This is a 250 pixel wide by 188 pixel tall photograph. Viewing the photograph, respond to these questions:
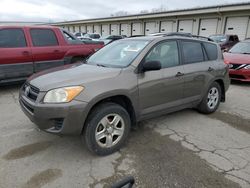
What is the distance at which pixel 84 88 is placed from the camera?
9.40 ft

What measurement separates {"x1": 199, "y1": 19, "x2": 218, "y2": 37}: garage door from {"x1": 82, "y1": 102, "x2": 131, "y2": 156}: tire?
20.7m

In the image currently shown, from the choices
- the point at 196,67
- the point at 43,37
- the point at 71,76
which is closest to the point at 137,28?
the point at 43,37

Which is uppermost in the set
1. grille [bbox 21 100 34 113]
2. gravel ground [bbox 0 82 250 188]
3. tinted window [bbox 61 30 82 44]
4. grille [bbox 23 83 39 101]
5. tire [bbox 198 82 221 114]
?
tinted window [bbox 61 30 82 44]

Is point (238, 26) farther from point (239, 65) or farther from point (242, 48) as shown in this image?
point (239, 65)

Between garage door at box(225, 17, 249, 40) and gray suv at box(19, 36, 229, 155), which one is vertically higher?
garage door at box(225, 17, 249, 40)

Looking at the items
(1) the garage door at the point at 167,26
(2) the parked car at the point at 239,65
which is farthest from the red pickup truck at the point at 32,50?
(1) the garage door at the point at 167,26

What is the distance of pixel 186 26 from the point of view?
23.5 m

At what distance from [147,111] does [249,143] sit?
5.74 ft

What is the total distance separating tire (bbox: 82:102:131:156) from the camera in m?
2.94

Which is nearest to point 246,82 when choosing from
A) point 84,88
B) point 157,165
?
point 157,165

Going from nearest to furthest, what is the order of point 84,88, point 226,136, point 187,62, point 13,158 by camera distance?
point 84,88
point 13,158
point 226,136
point 187,62

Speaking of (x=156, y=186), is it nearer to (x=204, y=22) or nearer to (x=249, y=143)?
(x=249, y=143)

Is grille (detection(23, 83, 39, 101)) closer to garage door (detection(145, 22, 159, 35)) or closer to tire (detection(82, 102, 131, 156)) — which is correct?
tire (detection(82, 102, 131, 156))

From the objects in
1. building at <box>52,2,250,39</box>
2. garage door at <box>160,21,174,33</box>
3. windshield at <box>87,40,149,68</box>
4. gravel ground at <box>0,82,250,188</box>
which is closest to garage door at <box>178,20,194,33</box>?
building at <box>52,2,250,39</box>
